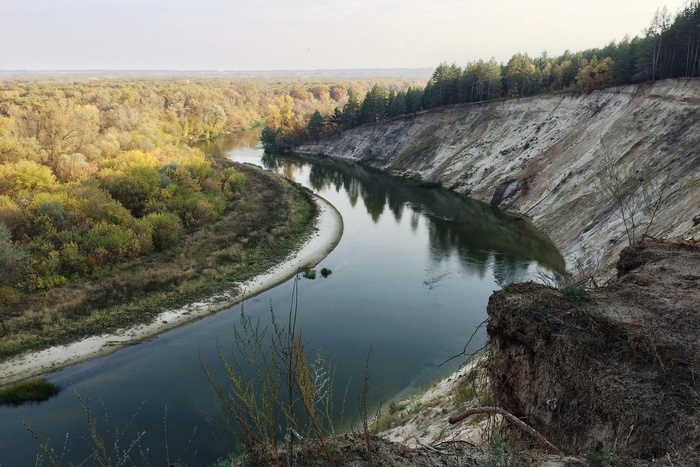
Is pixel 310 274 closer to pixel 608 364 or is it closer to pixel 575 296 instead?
pixel 575 296

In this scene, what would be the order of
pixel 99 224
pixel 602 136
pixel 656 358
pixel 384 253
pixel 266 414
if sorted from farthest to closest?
1. pixel 602 136
2. pixel 384 253
3. pixel 99 224
4. pixel 656 358
5. pixel 266 414

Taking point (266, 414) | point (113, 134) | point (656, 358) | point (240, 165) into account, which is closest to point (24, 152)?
point (113, 134)

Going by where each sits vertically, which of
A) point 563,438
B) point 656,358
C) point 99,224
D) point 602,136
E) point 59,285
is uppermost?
point 602,136

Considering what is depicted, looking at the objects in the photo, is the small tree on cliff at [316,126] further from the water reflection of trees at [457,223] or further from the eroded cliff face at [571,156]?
the water reflection of trees at [457,223]

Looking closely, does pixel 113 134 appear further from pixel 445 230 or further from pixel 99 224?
pixel 445 230

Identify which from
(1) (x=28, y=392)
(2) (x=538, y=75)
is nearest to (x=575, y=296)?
(1) (x=28, y=392)

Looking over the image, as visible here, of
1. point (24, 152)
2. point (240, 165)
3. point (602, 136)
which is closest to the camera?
point (24, 152)

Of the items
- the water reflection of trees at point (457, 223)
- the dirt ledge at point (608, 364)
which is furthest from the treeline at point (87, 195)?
the dirt ledge at point (608, 364)

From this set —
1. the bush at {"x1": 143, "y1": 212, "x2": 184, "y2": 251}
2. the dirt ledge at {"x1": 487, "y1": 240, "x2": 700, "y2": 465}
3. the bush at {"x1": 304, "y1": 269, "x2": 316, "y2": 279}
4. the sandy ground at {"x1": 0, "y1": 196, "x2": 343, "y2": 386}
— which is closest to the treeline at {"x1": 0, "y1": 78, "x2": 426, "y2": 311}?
the bush at {"x1": 143, "y1": 212, "x2": 184, "y2": 251}
